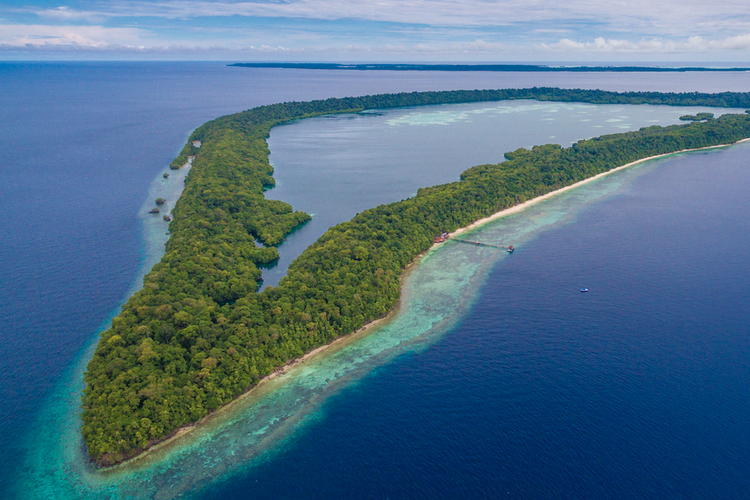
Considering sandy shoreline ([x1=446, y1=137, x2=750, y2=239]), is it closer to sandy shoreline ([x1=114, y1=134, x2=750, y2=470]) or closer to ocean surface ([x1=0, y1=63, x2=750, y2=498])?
sandy shoreline ([x1=114, y1=134, x2=750, y2=470])

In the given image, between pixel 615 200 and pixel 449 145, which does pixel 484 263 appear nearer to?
pixel 615 200

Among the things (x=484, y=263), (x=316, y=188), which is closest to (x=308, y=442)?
(x=484, y=263)

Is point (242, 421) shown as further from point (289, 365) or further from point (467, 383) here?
point (467, 383)

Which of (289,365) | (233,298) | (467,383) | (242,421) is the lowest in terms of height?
(242,421)

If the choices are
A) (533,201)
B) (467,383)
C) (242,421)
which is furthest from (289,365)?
(533,201)

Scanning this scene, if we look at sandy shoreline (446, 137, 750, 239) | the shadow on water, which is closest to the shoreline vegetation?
sandy shoreline (446, 137, 750, 239)

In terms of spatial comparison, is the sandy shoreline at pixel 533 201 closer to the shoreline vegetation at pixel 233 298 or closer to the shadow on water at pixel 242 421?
the shoreline vegetation at pixel 233 298
